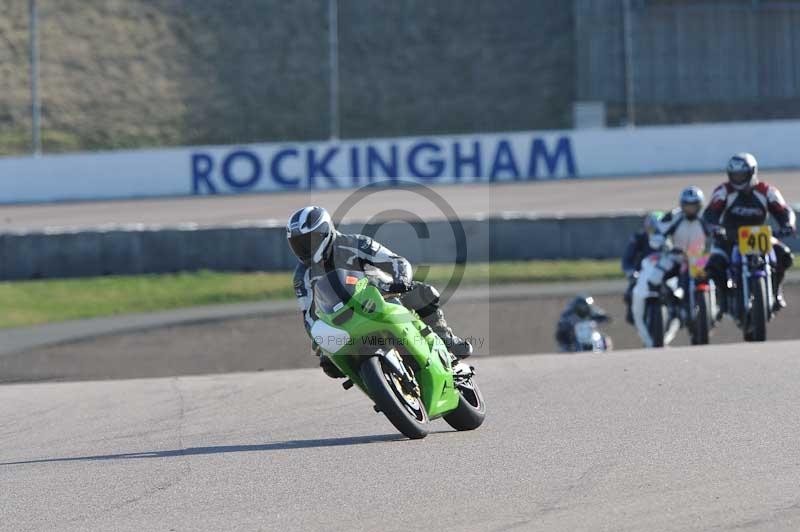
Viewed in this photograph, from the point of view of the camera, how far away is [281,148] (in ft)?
107

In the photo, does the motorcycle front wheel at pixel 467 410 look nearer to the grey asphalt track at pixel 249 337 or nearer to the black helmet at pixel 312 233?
the black helmet at pixel 312 233

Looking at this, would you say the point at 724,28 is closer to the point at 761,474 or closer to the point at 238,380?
the point at 238,380

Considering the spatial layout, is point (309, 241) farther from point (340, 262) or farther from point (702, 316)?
point (702, 316)

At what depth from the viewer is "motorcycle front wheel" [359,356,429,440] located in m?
7.08

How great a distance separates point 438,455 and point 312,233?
141 centimetres

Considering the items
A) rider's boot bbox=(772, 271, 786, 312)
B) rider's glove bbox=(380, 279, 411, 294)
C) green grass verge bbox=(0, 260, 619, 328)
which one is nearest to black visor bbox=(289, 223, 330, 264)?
rider's glove bbox=(380, 279, 411, 294)

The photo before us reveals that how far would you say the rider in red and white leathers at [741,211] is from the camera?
12578 mm

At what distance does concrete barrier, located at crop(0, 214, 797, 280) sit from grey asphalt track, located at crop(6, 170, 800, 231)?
10.1ft

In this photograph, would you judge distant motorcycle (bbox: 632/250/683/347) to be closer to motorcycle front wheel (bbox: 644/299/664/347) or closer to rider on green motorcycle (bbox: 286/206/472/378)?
motorcycle front wheel (bbox: 644/299/664/347)

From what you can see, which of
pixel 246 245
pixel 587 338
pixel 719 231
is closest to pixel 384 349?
pixel 719 231

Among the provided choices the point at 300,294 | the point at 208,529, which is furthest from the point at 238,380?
the point at 208,529

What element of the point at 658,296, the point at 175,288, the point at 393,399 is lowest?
the point at 393,399

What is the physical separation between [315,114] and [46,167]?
1146 centimetres

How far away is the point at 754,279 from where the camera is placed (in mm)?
12477
